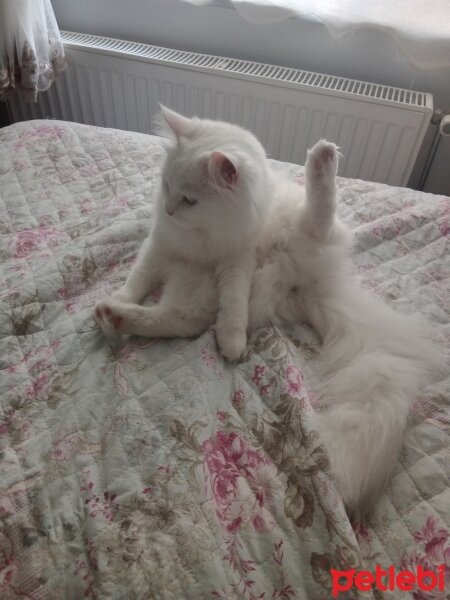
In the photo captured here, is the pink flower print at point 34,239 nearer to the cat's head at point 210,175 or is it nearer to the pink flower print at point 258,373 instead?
the cat's head at point 210,175

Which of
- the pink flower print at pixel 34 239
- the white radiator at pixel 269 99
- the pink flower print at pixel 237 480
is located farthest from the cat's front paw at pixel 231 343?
the white radiator at pixel 269 99

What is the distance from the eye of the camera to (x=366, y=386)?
783 millimetres

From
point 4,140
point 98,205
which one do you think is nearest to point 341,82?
point 98,205

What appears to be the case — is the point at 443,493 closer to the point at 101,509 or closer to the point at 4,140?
the point at 101,509

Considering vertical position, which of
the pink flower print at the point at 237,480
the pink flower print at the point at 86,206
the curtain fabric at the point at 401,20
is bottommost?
the pink flower print at the point at 86,206

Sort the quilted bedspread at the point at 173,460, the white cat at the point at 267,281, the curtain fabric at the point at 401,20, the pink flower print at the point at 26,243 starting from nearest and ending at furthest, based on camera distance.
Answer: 1. the quilted bedspread at the point at 173,460
2. the white cat at the point at 267,281
3. the pink flower print at the point at 26,243
4. the curtain fabric at the point at 401,20

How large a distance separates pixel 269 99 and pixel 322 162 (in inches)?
37.6

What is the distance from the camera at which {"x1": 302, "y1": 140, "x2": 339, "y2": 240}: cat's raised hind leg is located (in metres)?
0.92

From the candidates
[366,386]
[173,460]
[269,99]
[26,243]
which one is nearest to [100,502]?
[173,460]

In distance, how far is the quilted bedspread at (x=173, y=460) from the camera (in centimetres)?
60

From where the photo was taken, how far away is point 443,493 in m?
0.68

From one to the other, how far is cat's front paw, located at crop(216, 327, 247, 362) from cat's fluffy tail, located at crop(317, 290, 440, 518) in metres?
0.17

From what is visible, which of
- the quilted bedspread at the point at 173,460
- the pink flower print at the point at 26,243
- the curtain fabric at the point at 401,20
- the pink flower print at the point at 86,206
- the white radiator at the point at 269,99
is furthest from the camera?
the white radiator at the point at 269,99

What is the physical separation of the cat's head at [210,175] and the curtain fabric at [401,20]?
0.91 m
